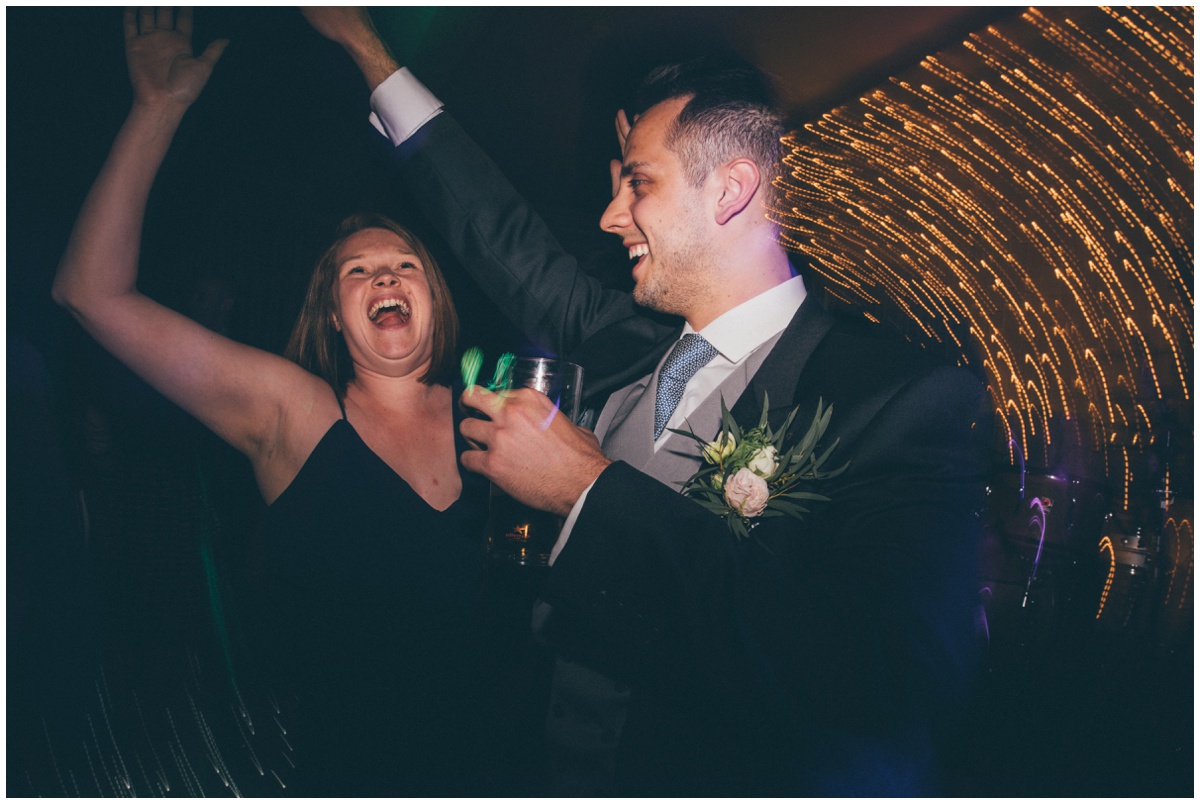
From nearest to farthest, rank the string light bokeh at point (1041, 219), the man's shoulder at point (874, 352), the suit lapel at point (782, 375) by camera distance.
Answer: the man's shoulder at point (874, 352)
the suit lapel at point (782, 375)
the string light bokeh at point (1041, 219)

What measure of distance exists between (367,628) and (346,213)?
2.30m

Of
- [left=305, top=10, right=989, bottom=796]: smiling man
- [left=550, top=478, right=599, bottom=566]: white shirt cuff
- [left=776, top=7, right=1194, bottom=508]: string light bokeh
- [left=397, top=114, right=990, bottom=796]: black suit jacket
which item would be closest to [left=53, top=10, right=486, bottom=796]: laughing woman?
[left=305, top=10, right=989, bottom=796]: smiling man

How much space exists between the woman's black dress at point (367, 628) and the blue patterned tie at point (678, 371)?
736 mm

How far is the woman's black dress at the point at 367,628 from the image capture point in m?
2.00

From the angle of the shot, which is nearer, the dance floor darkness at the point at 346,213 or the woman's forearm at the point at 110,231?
the woman's forearm at the point at 110,231

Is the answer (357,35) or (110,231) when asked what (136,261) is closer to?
(110,231)

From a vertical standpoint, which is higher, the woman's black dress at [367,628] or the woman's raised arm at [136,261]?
the woman's raised arm at [136,261]

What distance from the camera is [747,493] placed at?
4.30 ft

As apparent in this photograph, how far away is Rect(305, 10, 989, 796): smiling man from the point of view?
3.72 feet

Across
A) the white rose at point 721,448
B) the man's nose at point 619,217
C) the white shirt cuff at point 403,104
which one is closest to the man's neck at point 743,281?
the man's nose at point 619,217

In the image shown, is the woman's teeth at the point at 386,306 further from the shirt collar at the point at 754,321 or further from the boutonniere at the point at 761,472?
the boutonniere at the point at 761,472

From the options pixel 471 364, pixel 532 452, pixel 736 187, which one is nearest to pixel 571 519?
pixel 532 452

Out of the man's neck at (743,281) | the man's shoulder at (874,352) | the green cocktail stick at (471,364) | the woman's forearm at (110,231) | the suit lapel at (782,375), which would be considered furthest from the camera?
the green cocktail stick at (471,364)

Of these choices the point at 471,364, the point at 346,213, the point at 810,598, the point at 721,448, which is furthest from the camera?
the point at 346,213
